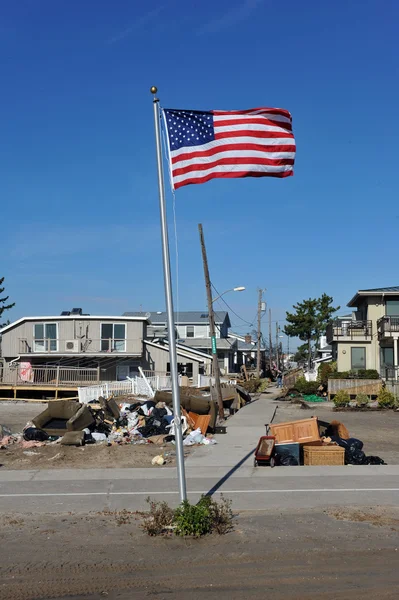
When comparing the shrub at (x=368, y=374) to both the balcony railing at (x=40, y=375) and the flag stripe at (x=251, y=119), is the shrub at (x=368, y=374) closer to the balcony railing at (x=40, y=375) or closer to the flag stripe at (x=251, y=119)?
the balcony railing at (x=40, y=375)

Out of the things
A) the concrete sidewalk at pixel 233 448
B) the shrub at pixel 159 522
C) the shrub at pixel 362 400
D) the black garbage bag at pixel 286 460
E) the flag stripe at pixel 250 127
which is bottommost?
the shrub at pixel 362 400

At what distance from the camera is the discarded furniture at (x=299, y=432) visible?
1503cm

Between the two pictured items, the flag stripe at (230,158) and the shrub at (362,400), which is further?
the shrub at (362,400)

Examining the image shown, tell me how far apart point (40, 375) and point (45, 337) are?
8787 mm

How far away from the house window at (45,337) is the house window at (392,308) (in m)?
24.5

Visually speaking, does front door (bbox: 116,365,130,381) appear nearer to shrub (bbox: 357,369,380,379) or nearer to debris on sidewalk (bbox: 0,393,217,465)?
shrub (bbox: 357,369,380,379)

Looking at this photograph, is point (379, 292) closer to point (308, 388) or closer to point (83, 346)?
point (308, 388)

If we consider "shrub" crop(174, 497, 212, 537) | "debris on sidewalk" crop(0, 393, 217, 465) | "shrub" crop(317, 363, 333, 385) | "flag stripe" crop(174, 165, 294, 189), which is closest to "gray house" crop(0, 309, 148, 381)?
"shrub" crop(317, 363, 333, 385)

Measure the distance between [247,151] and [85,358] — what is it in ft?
131

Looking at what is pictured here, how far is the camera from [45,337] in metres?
48.2

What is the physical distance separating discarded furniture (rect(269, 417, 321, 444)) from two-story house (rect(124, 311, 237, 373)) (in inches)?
1803

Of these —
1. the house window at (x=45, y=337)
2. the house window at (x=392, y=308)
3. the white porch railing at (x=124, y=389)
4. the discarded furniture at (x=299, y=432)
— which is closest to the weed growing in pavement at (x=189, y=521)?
the discarded furniture at (x=299, y=432)

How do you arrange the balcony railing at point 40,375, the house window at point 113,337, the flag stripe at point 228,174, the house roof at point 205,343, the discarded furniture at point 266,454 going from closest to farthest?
the flag stripe at point 228,174
the discarded furniture at point 266,454
the balcony railing at point 40,375
the house window at point 113,337
the house roof at point 205,343

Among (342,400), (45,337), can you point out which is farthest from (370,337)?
(45,337)
